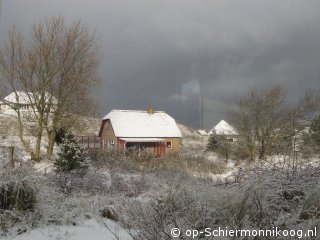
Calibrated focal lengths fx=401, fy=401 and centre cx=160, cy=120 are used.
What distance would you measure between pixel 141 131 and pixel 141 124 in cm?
131

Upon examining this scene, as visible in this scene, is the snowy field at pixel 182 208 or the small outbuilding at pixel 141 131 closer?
the snowy field at pixel 182 208

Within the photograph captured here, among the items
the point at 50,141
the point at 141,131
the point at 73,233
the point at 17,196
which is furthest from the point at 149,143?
the point at 73,233

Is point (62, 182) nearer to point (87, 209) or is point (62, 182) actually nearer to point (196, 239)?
point (87, 209)

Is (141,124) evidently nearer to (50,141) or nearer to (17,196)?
(50,141)

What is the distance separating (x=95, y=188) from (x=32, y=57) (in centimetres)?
1888

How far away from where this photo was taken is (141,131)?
4412cm

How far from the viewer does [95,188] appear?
12680 mm

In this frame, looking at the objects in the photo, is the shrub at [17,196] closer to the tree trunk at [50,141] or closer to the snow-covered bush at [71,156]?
the snow-covered bush at [71,156]

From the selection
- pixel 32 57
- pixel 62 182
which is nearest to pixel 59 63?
pixel 32 57

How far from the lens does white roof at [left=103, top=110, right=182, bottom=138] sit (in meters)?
43.5

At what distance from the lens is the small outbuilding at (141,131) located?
141 feet

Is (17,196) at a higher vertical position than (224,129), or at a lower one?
lower

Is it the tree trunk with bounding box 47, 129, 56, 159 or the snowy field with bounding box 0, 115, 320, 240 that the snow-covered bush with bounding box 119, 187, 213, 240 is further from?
the tree trunk with bounding box 47, 129, 56, 159

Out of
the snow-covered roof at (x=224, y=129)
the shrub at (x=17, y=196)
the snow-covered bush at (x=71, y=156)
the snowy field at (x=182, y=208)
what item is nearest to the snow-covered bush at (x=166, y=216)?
the snowy field at (x=182, y=208)
